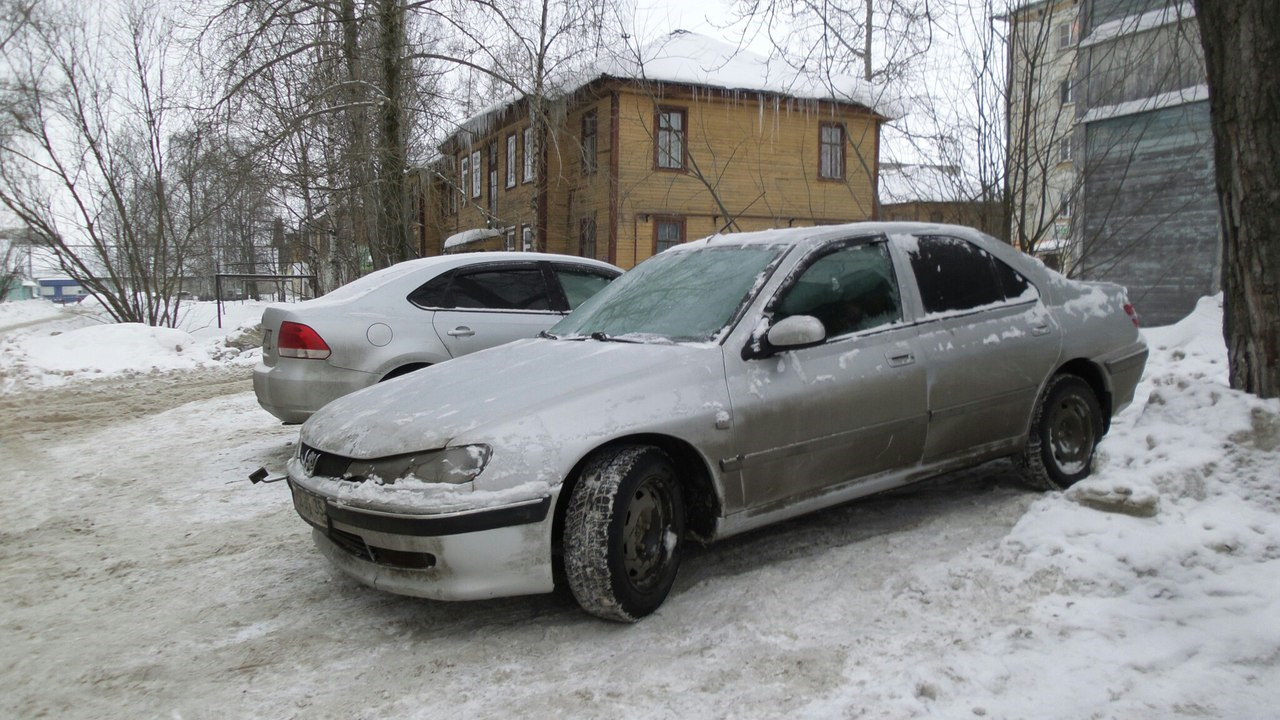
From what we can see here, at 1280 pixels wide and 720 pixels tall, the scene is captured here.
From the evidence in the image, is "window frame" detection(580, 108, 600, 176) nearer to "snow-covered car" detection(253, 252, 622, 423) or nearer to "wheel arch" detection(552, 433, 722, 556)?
"snow-covered car" detection(253, 252, 622, 423)

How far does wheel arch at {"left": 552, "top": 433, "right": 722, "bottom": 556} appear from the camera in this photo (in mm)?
3404

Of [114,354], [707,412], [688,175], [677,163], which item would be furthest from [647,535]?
[677,163]

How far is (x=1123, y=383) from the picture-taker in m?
5.25

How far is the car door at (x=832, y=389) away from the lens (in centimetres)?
381

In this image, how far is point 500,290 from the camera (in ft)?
22.1

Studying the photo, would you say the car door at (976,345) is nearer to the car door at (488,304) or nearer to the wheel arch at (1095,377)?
the wheel arch at (1095,377)

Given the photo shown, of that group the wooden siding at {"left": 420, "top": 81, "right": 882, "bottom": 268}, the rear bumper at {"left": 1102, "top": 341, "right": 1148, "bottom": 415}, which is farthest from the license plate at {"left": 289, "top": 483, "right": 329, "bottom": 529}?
the wooden siding at {"left": 420, "top": 81, "right": 882, "bottom": 268}

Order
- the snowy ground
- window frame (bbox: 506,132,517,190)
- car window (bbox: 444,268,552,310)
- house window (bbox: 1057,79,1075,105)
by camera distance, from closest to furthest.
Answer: the snowy ground
car window (bbox: 444,268,552,310)
house window (bbox: 1057,79,1075,105)
window frame (bbox: 506,132,517,190)

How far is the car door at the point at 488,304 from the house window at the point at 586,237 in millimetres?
16710

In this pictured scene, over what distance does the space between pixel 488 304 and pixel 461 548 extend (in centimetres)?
362

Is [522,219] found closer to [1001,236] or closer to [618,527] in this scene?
[1001,236]

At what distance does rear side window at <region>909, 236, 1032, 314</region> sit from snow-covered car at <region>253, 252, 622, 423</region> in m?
3.05

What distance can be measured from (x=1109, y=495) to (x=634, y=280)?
8.24 ft

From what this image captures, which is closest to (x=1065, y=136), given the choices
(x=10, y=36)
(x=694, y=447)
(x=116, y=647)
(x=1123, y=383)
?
(x=1123, y=383)
